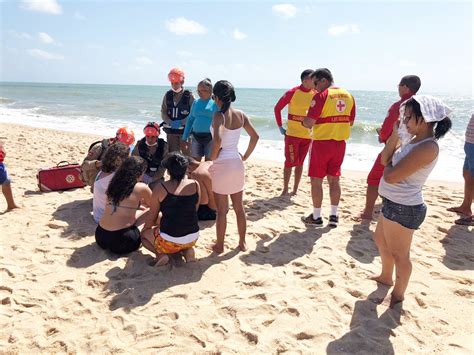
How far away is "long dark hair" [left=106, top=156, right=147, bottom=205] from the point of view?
332 centimetres

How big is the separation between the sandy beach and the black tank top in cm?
36

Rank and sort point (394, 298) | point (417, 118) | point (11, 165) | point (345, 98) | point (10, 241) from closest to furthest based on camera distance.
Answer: point (417, 118) → point (394, 298) → point (10, 241) → point (345, 98) → point (11, 165)

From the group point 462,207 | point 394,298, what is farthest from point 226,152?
point 462,207

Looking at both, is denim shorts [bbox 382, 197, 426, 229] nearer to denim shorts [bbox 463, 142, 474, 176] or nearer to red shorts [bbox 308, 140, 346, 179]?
red shorts [bbox 308, 140, 346, 179]

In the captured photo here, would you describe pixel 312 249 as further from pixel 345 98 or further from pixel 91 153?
pixel 91 153

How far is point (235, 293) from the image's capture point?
9.50ft

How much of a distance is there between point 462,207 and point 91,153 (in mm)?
4948

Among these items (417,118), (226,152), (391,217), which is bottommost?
(391,217)

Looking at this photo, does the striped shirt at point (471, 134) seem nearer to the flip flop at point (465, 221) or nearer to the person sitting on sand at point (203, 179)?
the flip flop at point (465, 221)

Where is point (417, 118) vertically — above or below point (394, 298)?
above

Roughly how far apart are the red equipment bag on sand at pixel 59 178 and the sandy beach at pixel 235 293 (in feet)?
2.85

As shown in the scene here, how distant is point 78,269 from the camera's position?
10.6 ft

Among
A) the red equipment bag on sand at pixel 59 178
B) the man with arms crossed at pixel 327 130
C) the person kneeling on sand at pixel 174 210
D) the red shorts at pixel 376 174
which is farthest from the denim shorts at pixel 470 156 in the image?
the red equipment bag on sand at pixel 59 178

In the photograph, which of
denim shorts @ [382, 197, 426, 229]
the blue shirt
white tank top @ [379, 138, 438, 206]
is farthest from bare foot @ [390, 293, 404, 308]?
the blue shirt
